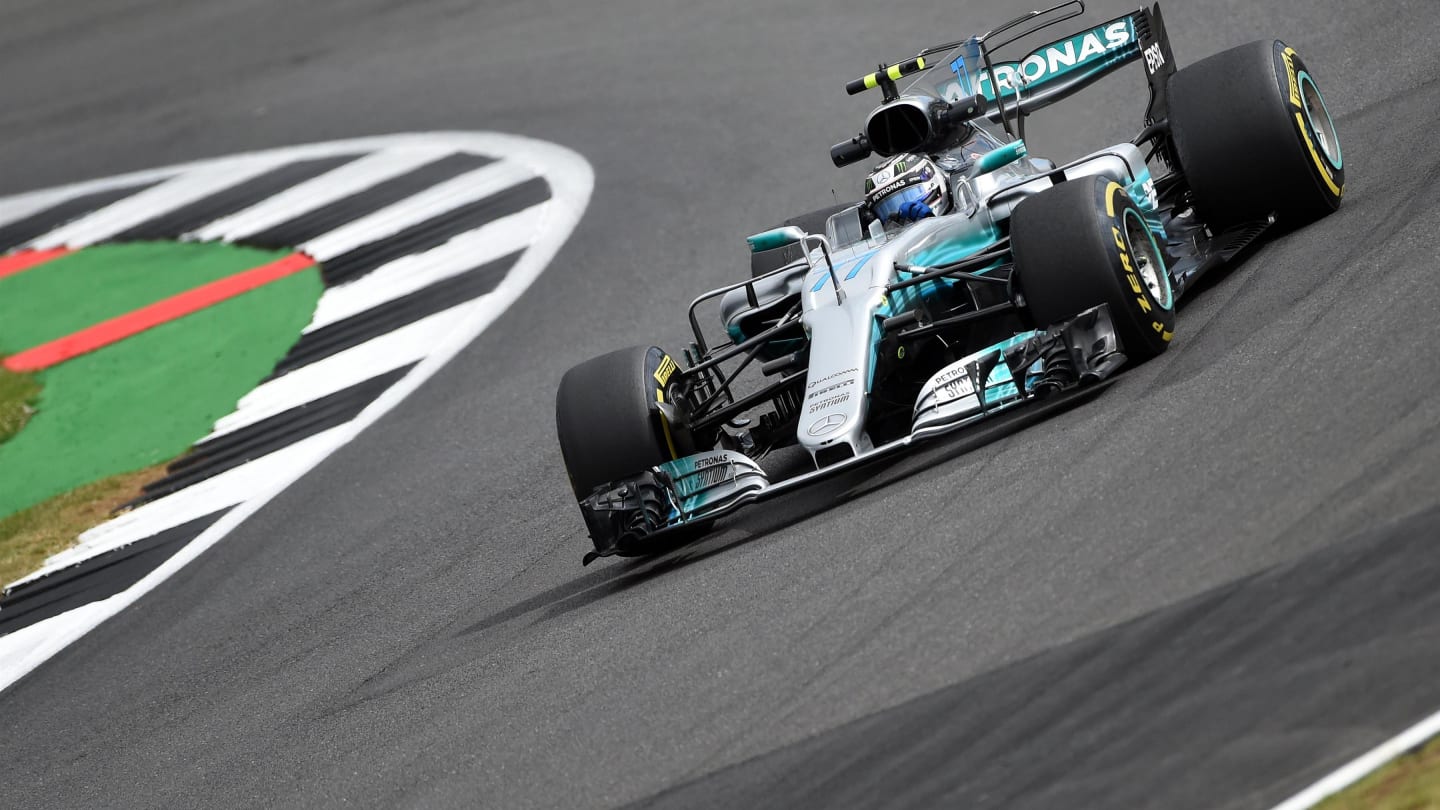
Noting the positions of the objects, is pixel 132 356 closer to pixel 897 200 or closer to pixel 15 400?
pixel 15 400

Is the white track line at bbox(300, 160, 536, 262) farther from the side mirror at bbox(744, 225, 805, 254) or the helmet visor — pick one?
the helmet visor

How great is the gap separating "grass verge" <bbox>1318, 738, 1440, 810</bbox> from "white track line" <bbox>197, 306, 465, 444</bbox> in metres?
8.22

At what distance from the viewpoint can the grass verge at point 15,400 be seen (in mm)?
12344

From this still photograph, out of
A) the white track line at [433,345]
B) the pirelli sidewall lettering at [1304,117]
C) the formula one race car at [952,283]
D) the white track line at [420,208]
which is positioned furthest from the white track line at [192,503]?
the pirelli sidewall lettering at [1304,117]

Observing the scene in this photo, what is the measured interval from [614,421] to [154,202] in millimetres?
10562

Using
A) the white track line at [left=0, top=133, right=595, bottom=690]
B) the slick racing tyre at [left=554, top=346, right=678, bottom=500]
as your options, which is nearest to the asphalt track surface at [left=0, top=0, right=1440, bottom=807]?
the white track line at [left=0, top=133, right=595, bottom=690]

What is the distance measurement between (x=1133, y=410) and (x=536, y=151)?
29.6 feet

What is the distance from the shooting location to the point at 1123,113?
11.9 metres

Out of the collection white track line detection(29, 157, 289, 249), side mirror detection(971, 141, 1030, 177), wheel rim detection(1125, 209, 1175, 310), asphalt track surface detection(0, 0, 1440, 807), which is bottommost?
asphalt track surface detection(0, 0, 1440, 807)

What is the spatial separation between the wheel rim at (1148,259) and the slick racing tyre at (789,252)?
6.50 ft

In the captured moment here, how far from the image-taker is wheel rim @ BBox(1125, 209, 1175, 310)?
744 centimetres

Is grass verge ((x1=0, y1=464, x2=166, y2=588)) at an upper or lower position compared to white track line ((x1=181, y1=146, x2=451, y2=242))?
lower

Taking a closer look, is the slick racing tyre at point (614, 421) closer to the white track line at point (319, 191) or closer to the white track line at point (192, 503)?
the white track line at point (192, 503)

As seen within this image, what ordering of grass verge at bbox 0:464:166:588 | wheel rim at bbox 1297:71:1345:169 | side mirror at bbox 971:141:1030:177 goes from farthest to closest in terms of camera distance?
grass verge at bbox 0:464:166:588 → wheel rim at bbox 1297:71:1345:169 → side mirror at bbox 971:141:1030:177
